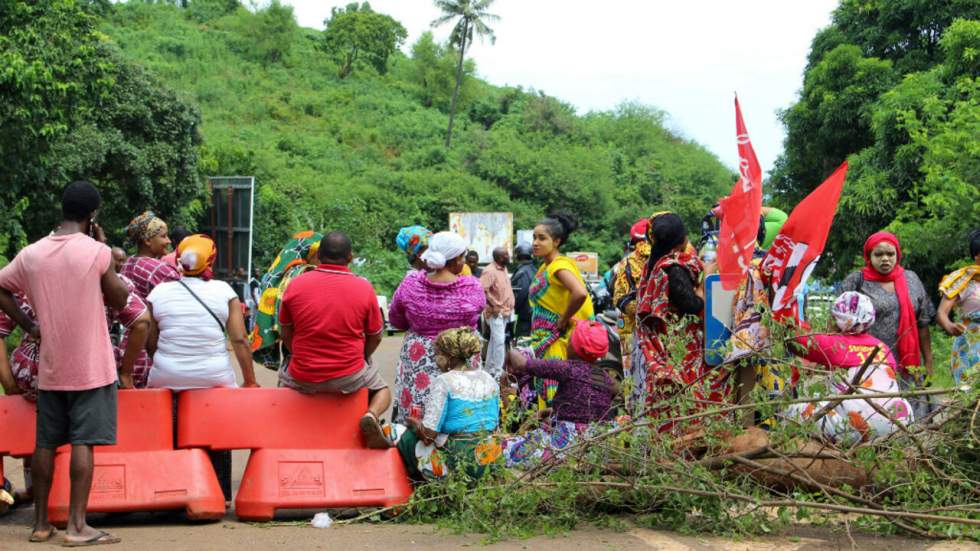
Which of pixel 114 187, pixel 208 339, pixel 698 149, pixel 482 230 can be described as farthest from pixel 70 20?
Result: pixel 698 149

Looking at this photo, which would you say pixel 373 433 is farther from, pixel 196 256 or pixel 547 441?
pixel 196 256

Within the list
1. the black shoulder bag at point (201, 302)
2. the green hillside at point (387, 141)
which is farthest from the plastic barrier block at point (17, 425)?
the green hillside at point (387, 141)

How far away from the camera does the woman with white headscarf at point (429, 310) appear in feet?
24.8

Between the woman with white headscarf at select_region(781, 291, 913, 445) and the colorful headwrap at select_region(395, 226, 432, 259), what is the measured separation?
11.0 feet

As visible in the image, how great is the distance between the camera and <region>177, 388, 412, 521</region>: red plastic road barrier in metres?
6.64

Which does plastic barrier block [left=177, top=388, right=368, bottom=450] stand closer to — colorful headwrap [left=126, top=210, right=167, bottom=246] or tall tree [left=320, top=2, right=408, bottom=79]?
colorful headwrap [left=126, top=210, right=167, bottom=246]

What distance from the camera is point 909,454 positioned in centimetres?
589

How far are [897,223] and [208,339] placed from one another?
15.4m

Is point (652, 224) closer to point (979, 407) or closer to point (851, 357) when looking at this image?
point (851, 357)

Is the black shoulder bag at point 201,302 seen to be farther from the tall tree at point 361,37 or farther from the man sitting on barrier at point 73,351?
the tall tree at point 361,37

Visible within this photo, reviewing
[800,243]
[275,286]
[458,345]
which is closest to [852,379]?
[800,243]

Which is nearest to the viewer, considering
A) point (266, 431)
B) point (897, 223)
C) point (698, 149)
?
point (266, 431)

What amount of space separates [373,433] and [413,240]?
235cm

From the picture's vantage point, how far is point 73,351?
18.9 ft
